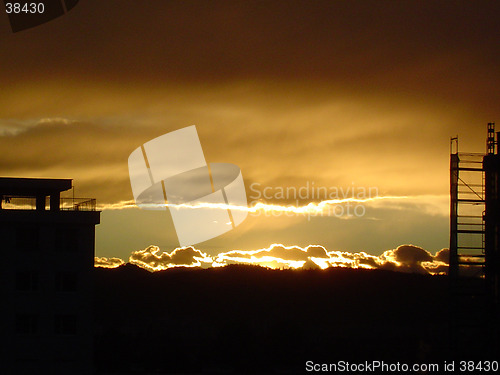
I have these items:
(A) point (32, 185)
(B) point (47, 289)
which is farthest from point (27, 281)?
(A) point (32, 185)

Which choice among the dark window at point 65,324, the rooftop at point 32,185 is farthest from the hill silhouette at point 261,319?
the rooftop at point 32,185

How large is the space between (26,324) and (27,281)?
9.59 feet

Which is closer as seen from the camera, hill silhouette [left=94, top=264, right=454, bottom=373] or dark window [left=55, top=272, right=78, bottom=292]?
dark window [left=55, top=272, right=78, bottom=292]

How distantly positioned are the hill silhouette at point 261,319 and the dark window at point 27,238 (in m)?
16.4

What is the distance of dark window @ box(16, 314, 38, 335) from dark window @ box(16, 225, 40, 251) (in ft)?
15.0

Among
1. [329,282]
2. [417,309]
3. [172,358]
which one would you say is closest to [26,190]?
[172,358]

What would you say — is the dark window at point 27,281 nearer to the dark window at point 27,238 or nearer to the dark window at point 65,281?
the dark window at point 65,281

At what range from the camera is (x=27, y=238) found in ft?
153

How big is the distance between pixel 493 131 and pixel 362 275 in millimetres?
96152

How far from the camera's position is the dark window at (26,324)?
4620 cm

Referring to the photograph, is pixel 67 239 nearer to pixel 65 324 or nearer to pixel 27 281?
pixel 27 281

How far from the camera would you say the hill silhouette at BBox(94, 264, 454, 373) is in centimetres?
6631

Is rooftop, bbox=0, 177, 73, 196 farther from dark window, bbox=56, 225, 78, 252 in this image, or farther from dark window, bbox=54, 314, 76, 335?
dark window, bbox=54, 314, 76, 335

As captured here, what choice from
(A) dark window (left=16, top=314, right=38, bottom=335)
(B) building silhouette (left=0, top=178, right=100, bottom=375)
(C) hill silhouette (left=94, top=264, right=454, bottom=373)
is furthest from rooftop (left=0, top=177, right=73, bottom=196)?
(C) hill silhouette (left=94, top=264, right=454, bottom=373)
